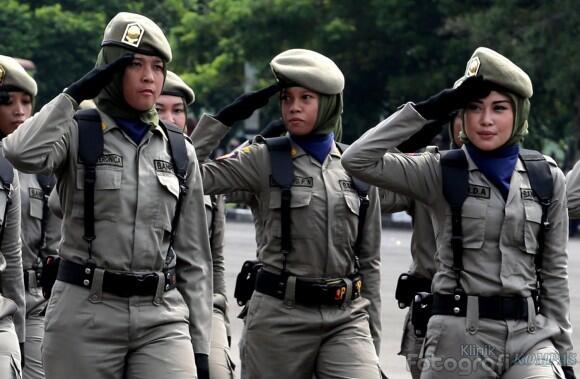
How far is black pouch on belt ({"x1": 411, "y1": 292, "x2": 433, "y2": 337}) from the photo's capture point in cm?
767

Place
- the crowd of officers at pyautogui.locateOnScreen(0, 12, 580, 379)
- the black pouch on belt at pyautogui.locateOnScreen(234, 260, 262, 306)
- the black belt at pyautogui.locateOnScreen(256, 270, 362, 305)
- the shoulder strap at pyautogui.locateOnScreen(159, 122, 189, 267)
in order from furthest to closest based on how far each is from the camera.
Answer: the black pouch on belt at pyautogui.locateOnScreen(234, 260, 262, 306), the black belt at pyautogui.locateOnScreen(256, 270, 362, 305), the shoulder strap at pyautogui.locateOnScreen(159, 122, 189, 267), the crowd of officers at pyautogui.locateOnScreen(0, 12, 580, 379)

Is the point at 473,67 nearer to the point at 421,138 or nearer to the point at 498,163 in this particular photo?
the point at 498,163

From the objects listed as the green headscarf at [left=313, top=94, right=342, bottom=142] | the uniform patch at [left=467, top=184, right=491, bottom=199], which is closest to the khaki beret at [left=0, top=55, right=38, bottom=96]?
the green headscarf at [left=313, top=94, right=342, bottom=142]

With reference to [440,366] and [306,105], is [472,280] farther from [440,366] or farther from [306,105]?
[306,105]

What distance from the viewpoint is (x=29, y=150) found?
699cm

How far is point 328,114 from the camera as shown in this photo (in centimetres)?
873

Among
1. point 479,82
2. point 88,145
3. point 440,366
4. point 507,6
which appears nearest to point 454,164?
point 479,82

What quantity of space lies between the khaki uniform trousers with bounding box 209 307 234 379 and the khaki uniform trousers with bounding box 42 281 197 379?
6.64ft

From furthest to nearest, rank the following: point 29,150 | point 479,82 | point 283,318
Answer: point 283,318, point 479,82, point 29,150

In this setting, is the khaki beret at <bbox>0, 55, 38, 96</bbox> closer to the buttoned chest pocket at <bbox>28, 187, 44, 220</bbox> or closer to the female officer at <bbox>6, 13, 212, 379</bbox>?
the buttoned chest pocket at <bbox>28, 187, 44, 220</bbox>

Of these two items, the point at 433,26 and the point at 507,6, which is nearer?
the point at 507,6

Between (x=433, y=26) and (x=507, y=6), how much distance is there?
351cm

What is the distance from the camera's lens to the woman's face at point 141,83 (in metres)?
→ 7.29

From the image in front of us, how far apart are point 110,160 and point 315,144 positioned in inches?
67.6
